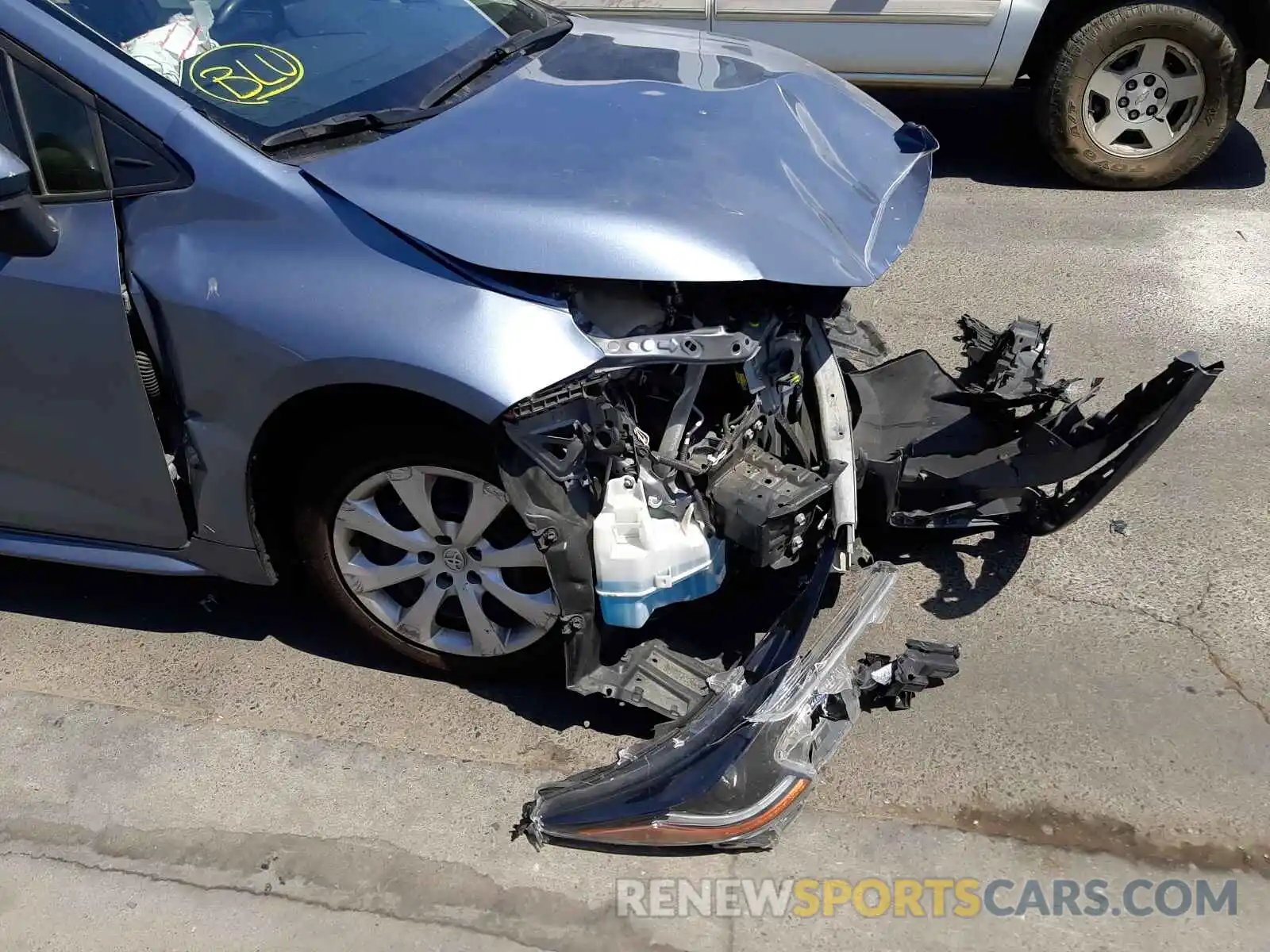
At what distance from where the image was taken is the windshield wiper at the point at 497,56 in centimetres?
288

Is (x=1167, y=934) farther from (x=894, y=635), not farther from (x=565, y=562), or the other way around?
(x=565, y=562)

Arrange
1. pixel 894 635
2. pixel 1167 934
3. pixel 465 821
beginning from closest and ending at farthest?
pixel 1167 934
pixel 465 821
pixel 894 635

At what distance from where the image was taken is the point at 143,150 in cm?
248

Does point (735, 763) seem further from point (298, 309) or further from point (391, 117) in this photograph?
point (391, 117)

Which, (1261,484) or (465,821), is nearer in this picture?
(465,821)

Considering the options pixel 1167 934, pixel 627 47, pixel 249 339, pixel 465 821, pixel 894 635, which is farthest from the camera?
pixel 627 47

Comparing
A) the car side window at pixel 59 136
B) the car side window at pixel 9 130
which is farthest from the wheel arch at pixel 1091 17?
the car side window at pixel 9 130

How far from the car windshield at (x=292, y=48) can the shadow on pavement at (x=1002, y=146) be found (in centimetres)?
362

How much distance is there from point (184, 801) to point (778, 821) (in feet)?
4.97

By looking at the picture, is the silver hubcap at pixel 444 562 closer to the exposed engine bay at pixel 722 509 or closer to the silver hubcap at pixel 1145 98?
the exposed engine bay at pixel 722 509

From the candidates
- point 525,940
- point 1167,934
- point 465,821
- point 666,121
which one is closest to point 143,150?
point 666,121

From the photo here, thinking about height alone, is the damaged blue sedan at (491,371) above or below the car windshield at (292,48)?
below

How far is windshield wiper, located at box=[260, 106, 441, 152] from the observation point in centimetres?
255

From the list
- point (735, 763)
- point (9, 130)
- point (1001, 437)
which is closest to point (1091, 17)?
point (1001, 437)
